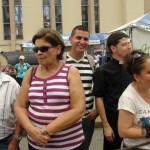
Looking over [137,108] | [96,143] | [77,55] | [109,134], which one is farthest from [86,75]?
[96,143]

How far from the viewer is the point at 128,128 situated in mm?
2688

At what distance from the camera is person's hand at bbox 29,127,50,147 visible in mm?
2736

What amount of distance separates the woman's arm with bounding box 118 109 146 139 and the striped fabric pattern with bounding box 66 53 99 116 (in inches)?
47.4

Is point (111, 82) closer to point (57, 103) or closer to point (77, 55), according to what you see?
point (77, 55)

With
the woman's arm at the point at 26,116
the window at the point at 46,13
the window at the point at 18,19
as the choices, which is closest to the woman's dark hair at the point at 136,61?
the woman's arm at the point at 26,116

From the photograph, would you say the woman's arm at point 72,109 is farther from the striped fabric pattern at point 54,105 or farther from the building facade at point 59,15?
the building facade at point 59,15

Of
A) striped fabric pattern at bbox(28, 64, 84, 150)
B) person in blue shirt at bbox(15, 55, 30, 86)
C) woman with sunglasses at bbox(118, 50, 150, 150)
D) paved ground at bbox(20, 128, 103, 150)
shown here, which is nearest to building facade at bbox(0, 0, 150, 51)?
person in blue shirt at bbox(15, 55, 30, 86)

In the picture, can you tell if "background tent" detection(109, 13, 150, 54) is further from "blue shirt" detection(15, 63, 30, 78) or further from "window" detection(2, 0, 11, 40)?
"window" detection(2, 0, 11, 40)

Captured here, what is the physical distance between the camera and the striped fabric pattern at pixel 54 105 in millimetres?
2820

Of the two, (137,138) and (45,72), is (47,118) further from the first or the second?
(137,138)

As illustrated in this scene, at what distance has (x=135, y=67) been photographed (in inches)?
111

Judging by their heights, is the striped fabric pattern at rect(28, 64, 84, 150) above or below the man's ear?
below

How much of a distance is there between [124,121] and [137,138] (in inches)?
6.2

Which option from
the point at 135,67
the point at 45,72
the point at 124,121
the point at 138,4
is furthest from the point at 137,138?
the point at 138,4
